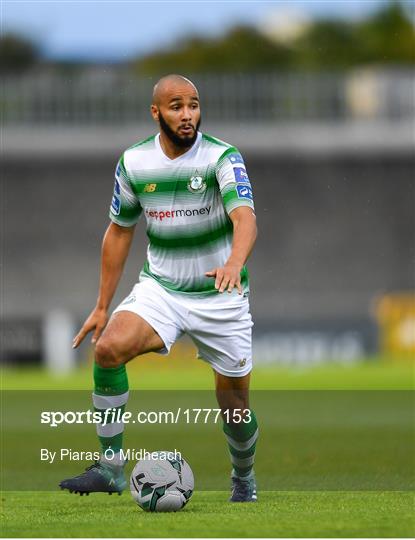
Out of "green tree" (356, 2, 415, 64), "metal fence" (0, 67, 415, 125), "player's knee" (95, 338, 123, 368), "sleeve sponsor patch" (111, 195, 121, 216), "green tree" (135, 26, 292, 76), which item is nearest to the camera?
"player's knee" (95, 338, 123, 368)

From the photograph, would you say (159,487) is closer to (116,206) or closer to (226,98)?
(116,206)

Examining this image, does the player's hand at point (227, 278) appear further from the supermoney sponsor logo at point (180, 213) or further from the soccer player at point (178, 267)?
the supermoney sponsor logo at point (180, 213)

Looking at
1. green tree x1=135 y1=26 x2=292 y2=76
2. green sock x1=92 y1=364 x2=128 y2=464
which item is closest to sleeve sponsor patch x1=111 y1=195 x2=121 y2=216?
green sock x1=92 y1=364 x2=128 y2=464

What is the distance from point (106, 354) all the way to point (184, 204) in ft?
3.28

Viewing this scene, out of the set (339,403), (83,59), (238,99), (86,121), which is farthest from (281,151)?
(339,403)

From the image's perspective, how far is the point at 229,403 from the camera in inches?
334

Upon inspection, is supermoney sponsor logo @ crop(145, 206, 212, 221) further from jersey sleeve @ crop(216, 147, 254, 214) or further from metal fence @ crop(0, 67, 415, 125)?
metal fence @ crop(0, 67, 415, 125)

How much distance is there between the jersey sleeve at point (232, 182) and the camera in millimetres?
8086

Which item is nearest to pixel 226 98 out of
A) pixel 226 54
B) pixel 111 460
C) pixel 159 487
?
pixel 226 54

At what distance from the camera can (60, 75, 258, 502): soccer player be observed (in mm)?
8148

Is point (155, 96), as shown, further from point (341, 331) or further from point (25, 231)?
point (25, 231)

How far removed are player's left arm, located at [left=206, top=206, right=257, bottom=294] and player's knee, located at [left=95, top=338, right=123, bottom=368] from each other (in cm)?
77

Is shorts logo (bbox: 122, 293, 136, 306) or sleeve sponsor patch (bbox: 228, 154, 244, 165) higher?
sleeve sponsor patch (bbox: 228, 154, 244, 165)

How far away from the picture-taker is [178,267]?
27.8 ft
